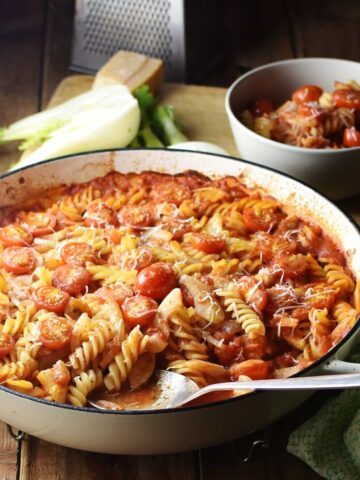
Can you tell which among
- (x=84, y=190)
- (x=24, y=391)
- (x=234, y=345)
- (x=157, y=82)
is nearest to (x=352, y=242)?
(x=234, y=345)

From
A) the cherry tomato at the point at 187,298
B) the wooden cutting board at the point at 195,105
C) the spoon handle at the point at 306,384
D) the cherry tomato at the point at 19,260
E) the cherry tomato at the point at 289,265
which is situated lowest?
the wooden cutting board at the point at 195,105

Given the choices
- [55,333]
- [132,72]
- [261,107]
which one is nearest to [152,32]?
[132,72]

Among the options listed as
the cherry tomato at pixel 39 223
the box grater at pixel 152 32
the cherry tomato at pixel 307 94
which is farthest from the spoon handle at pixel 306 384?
the box grater at pixel 152 32

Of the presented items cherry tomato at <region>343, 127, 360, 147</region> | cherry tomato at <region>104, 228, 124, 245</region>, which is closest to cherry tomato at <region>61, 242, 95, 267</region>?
cherry tomato at <region>104, 228, 124, 245</region>

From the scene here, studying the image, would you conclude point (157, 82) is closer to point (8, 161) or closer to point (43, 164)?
point (8, 161)

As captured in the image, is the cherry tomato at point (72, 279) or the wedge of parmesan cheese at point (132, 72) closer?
the cherry tomato at point (72, 279)

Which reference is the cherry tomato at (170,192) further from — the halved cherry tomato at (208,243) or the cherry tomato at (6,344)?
the cherry tomato at (6,344)

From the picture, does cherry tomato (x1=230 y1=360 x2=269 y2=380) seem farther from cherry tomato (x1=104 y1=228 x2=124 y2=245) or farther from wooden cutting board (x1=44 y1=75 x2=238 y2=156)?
wooden cutting board (x1=44 y1=75 x2=238 y2=156)
